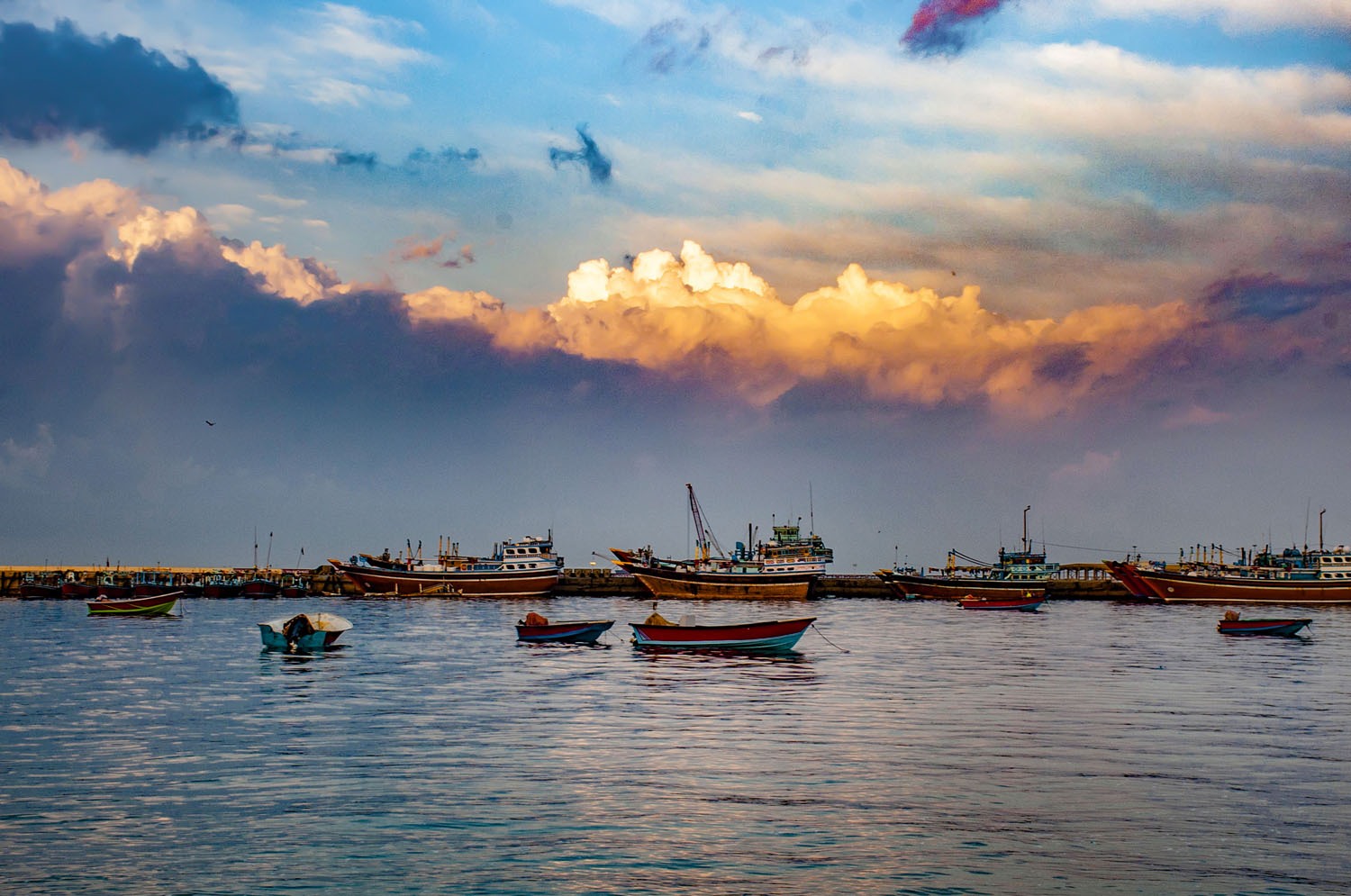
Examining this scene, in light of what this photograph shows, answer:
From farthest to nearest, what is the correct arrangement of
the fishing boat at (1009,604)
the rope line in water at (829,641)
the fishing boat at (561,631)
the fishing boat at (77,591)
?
the fishing boat at (77,591) < the fishing boat at (1009,604) < the fishing boat at (561,631) < the rope line in water at (829,641)

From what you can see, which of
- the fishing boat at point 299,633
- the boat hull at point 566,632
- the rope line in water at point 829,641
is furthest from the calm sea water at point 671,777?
the boat hull at point 566,632

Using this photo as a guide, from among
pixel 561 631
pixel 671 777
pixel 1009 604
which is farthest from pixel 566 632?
pixel 1009 604

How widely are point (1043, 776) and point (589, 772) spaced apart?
1260 cm

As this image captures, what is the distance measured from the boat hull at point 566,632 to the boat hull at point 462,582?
83.6 meters

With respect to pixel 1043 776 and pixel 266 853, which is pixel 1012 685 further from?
pixel 266 853

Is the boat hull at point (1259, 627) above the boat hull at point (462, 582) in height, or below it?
below

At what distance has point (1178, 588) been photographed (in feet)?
544

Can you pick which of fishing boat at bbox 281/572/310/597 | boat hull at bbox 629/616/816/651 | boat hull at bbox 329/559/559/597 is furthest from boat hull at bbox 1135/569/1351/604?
fishing boat at bbox 281/572/310/597

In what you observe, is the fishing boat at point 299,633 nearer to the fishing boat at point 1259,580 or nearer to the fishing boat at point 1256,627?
the fishing boat at point 1256,627

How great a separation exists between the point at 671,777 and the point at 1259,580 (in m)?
147

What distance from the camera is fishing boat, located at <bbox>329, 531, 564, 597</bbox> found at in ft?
550

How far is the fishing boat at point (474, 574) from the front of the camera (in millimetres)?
167625

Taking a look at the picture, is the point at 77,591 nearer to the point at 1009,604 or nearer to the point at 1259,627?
the point at 1009,604

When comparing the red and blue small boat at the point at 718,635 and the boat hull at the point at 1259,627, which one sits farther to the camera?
the boat hull at the point at 1259,627
